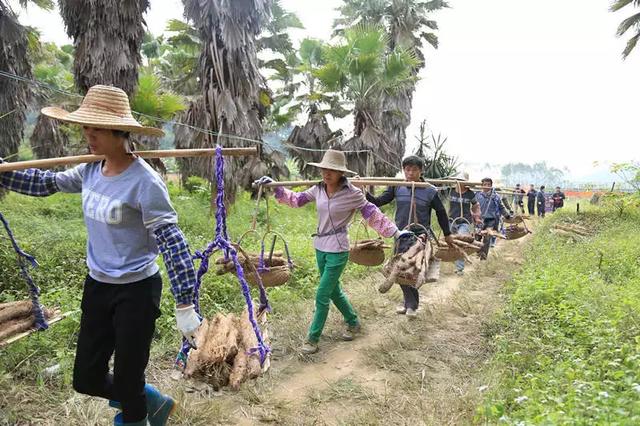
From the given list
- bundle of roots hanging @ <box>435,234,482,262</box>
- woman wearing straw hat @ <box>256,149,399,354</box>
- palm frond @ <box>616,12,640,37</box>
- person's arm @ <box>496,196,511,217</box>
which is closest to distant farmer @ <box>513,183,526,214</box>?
person's arm @ <box>496,196,511,217</box>

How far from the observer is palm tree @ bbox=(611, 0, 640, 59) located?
20302mm

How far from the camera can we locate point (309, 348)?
4.65 m

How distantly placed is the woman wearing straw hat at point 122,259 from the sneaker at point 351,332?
9.29 ft

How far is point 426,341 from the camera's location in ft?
16.4

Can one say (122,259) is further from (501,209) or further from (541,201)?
(541,201)

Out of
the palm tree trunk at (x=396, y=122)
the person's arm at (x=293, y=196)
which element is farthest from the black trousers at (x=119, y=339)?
the palm tree trunk at (x=396, y=122)

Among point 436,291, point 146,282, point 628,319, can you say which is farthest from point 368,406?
point 436,291

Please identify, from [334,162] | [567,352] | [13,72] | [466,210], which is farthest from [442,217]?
[13,72]

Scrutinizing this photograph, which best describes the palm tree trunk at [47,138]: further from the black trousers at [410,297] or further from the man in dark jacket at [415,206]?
the black trousers at [410,297]

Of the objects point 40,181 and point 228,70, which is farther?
point 228,70

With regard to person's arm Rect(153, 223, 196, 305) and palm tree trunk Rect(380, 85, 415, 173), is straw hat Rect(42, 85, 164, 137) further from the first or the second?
palm tree trunk Rect(380, 85, 415, 173)

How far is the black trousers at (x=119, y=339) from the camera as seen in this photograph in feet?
7.68

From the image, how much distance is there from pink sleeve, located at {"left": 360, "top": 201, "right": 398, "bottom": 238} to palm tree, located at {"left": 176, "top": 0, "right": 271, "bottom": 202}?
248 inches

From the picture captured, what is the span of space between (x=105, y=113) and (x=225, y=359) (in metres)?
1.87
